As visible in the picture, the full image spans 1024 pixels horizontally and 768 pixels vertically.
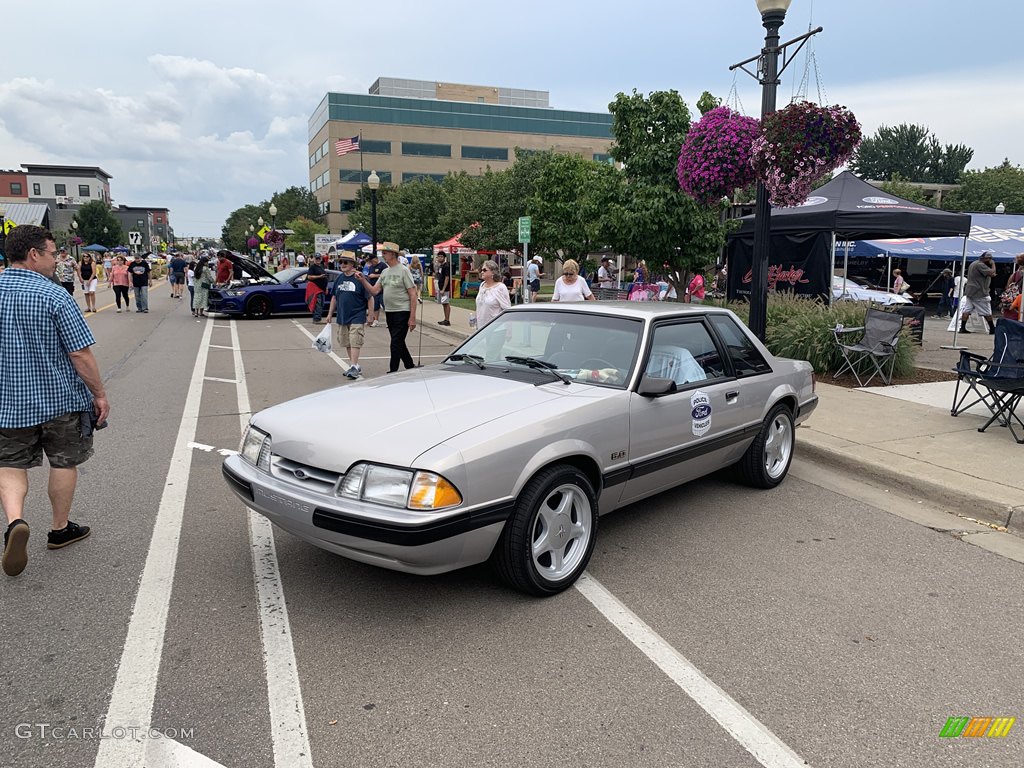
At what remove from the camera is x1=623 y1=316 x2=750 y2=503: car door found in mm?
4184

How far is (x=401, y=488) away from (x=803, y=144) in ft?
20.9

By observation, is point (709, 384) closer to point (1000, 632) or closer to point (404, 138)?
point (1000, 632)

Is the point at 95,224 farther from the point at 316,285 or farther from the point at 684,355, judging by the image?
the point at 684,355

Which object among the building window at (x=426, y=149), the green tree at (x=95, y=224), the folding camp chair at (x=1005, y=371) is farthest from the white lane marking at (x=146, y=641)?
the green tree at (x=95, y=224)

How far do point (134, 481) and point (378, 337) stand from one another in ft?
37.3

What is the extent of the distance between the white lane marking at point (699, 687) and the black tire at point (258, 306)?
60.1 feet

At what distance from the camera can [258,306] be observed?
20.2m

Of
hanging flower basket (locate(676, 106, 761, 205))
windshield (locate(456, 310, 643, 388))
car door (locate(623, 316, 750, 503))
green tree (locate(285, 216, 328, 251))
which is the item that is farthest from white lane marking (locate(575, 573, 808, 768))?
green tree (locate(285, 216, 328, 251))

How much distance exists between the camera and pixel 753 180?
848 centimetres

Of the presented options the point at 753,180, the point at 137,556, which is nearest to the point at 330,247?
the point at 753,180

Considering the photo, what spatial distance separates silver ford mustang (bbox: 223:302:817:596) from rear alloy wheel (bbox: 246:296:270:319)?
54.7ft

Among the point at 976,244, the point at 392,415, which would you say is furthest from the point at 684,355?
the point at 976,244

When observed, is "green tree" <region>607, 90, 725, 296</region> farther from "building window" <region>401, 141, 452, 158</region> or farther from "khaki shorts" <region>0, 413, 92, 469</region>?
"building window" <region>401, 141, 452, 158</region>

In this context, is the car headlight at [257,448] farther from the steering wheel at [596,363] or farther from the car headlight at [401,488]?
the steering wheel at [596,363]
